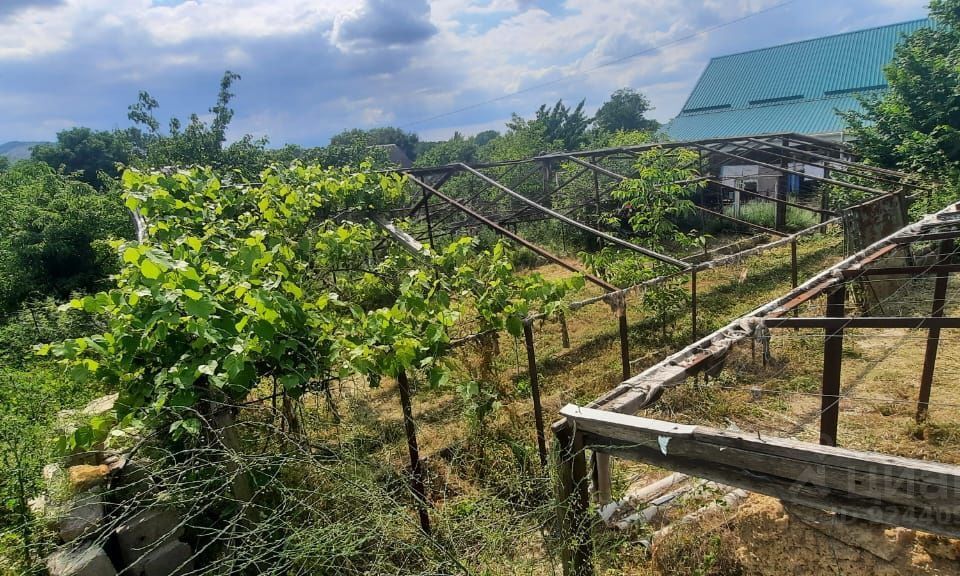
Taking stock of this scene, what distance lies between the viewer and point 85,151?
36312mm

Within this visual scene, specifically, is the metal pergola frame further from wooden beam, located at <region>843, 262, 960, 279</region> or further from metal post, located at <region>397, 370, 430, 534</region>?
metal post, located at <region>397, 370, 430, 534</region>

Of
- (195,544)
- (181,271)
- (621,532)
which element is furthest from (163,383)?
(621,532)

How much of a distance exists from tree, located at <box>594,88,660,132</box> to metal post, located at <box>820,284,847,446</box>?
174 feet

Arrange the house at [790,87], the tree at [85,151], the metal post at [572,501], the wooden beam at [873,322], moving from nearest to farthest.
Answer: the metal post at [572,501] < the wooden beam at [873,322] < the house at [790,87] < the tree at [85,151]

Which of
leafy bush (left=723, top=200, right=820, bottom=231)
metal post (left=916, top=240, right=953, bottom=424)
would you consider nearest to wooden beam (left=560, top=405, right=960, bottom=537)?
metal post (left=916, top=240, right=953, bottom=424)

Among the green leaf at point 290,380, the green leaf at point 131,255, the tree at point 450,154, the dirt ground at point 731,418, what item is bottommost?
the dirt ground at point 731,418

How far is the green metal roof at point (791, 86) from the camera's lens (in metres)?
23.8

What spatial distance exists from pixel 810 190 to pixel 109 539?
68.2 ft

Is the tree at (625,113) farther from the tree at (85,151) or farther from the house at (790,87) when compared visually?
the tree at (85,151)

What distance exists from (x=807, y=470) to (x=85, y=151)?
47.6 meters

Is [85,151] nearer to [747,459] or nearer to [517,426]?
[517,426]

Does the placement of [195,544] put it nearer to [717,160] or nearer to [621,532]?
[621,532]

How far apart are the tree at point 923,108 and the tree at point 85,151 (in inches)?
1686

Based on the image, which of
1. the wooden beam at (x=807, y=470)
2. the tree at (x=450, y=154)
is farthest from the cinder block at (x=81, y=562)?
the tree at (x=450, y=154)
